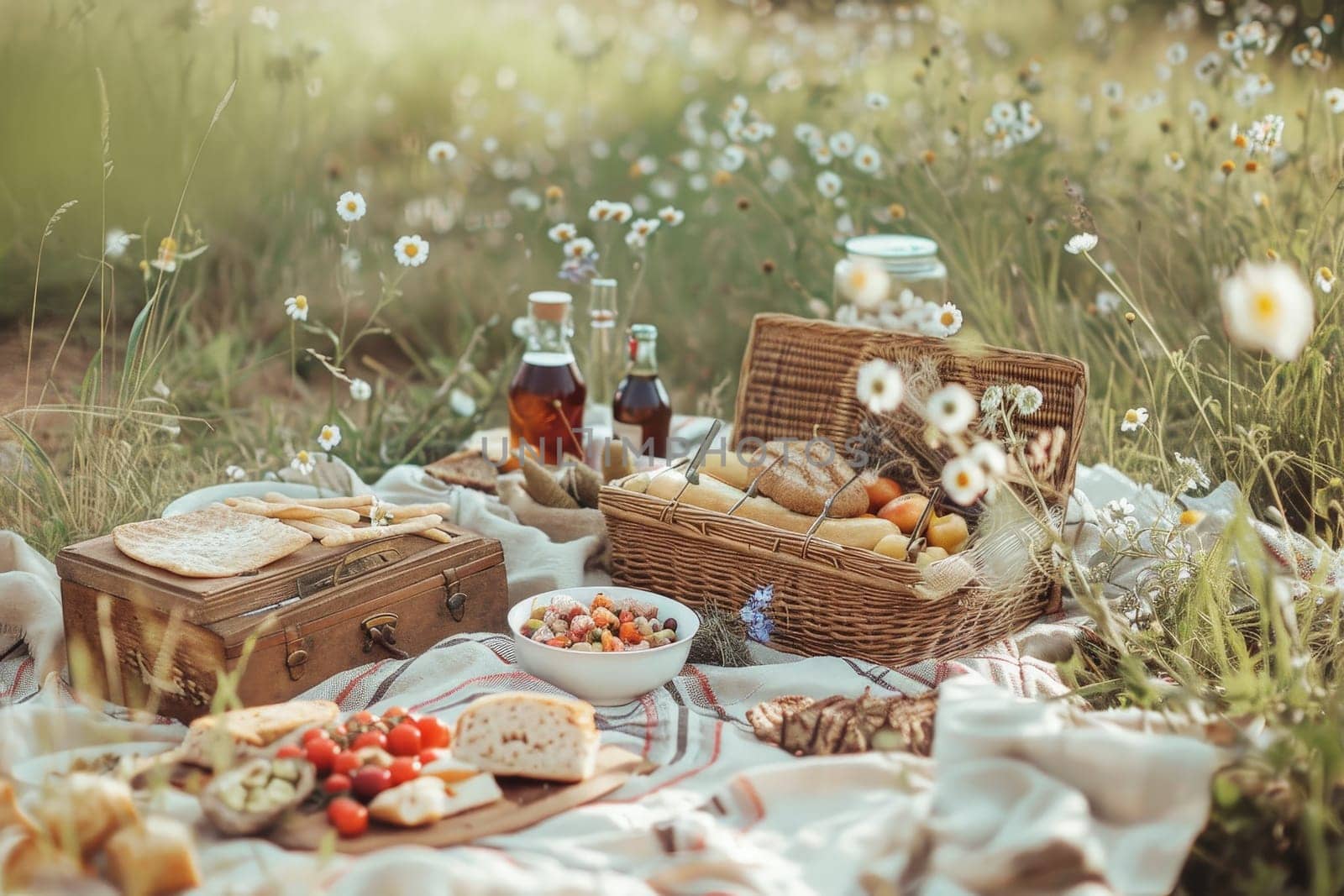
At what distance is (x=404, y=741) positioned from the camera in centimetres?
212

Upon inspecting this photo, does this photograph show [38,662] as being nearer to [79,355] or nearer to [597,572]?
[597,572]

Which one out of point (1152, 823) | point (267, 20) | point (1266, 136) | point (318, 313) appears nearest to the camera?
point (1152, 823)

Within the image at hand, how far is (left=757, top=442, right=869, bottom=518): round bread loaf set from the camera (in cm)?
290

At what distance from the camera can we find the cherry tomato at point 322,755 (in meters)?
2.03

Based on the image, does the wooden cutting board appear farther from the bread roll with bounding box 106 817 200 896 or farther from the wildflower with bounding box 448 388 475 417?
the wildflower with bounding box 448 388 475 417

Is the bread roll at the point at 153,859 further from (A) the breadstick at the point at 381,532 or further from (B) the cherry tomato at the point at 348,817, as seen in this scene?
(A) the breadstick at the point at 381,532

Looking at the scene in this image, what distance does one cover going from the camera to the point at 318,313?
19.0 feet

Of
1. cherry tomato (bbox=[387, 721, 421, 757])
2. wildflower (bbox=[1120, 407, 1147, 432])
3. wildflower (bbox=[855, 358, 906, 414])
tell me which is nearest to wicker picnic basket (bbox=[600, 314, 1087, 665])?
wildflower (bbox=[1120, 407, 1147, 432])

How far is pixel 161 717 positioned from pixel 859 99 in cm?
451

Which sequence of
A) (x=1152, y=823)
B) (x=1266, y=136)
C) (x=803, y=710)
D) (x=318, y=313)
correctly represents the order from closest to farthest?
(x=1152, y=823) < (x=803, y=710) < (x=1266, y=136) < (x=318, y=313)

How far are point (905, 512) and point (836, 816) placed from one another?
104cm

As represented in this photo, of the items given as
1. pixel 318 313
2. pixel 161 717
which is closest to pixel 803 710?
pixel 161 717

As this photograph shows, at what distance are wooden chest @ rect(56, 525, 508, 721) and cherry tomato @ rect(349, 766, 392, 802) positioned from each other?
41 cm

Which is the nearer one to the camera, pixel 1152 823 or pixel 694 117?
pixel 1152 823
